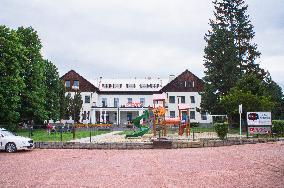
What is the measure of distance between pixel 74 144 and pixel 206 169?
1130 centimetres

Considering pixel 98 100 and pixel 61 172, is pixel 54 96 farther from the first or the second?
pixel 61 172

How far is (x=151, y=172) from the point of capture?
12070 millimetres

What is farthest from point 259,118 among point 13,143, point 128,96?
point 128,96

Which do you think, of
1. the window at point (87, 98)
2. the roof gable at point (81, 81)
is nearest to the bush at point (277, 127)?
the window at point (87, 98)

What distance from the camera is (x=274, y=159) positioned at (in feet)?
48.0

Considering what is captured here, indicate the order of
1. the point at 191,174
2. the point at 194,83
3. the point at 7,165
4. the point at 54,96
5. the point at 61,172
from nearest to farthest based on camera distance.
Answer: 1. the point at 191,174
2. the point at 61,172
3. the point at 7,165
4. the point at 54,96
5. the point at 194,83

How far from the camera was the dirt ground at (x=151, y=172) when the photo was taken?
1000 centimetres

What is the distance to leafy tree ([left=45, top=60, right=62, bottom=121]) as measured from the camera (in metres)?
49.5

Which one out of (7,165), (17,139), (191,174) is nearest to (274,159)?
(191,174)

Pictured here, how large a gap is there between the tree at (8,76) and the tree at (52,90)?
45.1 feet

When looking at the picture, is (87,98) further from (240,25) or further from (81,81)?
(240,25)

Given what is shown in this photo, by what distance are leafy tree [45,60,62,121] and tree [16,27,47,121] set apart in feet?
14.0

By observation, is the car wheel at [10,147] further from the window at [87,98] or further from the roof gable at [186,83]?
the roof gable at [186,83]

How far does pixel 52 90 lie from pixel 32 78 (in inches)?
317
